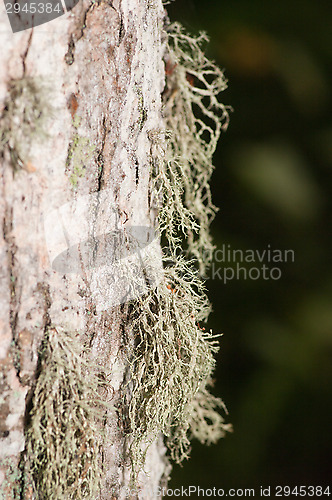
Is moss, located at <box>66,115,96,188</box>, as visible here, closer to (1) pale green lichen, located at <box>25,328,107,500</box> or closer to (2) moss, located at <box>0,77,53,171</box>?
(2) moss, located at <box>0,77,53,171</box>

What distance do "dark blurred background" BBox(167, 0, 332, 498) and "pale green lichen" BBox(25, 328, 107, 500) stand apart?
68 centimetres

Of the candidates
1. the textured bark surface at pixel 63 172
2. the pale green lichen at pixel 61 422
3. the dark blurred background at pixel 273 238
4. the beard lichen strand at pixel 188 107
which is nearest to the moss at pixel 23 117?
the textured bark surface at pixel 63 172

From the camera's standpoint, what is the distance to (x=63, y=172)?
1.65 feet

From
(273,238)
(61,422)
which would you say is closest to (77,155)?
(61,422)

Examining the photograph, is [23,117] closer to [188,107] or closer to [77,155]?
[77,155]

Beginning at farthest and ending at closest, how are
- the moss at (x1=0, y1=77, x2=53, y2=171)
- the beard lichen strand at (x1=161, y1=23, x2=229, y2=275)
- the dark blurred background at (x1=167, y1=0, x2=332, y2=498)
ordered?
1. the dark blurred background at (x1=167, y1=0, x2=332, y2=498)
2. the beard lichen strand at (x1=161, y1=23, x2=229, y2=275)
3. the moss at (x1=0, y1=77, x2=53, y2=171)

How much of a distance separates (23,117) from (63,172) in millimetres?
74

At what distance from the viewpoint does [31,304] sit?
499 mm

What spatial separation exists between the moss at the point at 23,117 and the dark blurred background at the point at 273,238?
725mm

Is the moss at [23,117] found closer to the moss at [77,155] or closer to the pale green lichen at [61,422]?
the moss at [77,155]

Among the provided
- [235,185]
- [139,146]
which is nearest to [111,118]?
[139,146]

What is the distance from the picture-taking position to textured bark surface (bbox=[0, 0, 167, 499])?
1.54 feet

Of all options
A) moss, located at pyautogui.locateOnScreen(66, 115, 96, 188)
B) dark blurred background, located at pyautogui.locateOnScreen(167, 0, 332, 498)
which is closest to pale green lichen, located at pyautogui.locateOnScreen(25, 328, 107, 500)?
moss, located at pyautogui.locateOnScreen(66, 115, 96, 188)

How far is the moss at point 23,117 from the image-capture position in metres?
0.44
